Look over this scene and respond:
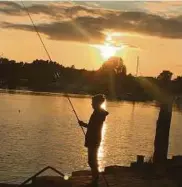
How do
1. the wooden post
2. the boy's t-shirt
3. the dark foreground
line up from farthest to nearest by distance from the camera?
the wooden post < the dark foreground < the boy's t-shirt

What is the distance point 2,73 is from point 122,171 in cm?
18566

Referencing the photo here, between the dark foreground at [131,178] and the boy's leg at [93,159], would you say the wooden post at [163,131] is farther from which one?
the boy's leg at [93,159]

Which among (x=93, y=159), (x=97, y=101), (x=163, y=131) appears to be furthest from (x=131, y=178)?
(x=163, y=131)

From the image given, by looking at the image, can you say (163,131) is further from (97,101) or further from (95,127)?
(97,101)

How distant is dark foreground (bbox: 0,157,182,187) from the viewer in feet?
40.0

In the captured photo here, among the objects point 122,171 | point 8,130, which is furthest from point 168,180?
point 8,130

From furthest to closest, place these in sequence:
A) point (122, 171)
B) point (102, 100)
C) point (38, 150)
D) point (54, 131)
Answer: point (54, 131)
point (38, 150)
point (122, 171)
point (102, 100)

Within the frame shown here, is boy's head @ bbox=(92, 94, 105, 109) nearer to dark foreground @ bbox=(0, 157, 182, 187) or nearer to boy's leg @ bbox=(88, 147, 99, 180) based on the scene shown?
boy's leg @ bbox=(88, 147, 99, 180)

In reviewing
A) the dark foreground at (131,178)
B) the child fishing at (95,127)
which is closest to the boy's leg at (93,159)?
the child fishing at (95,127)

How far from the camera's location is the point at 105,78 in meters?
192

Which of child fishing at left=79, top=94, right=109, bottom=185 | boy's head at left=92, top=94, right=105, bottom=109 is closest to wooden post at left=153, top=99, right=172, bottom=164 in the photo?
child fishing at left=79, top=94, right=109, bottom=185

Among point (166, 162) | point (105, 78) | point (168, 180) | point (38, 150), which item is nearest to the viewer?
point (168, 180)

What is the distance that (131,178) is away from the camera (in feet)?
46.6

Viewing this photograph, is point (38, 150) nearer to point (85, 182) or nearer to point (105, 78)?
point (85, 182)
